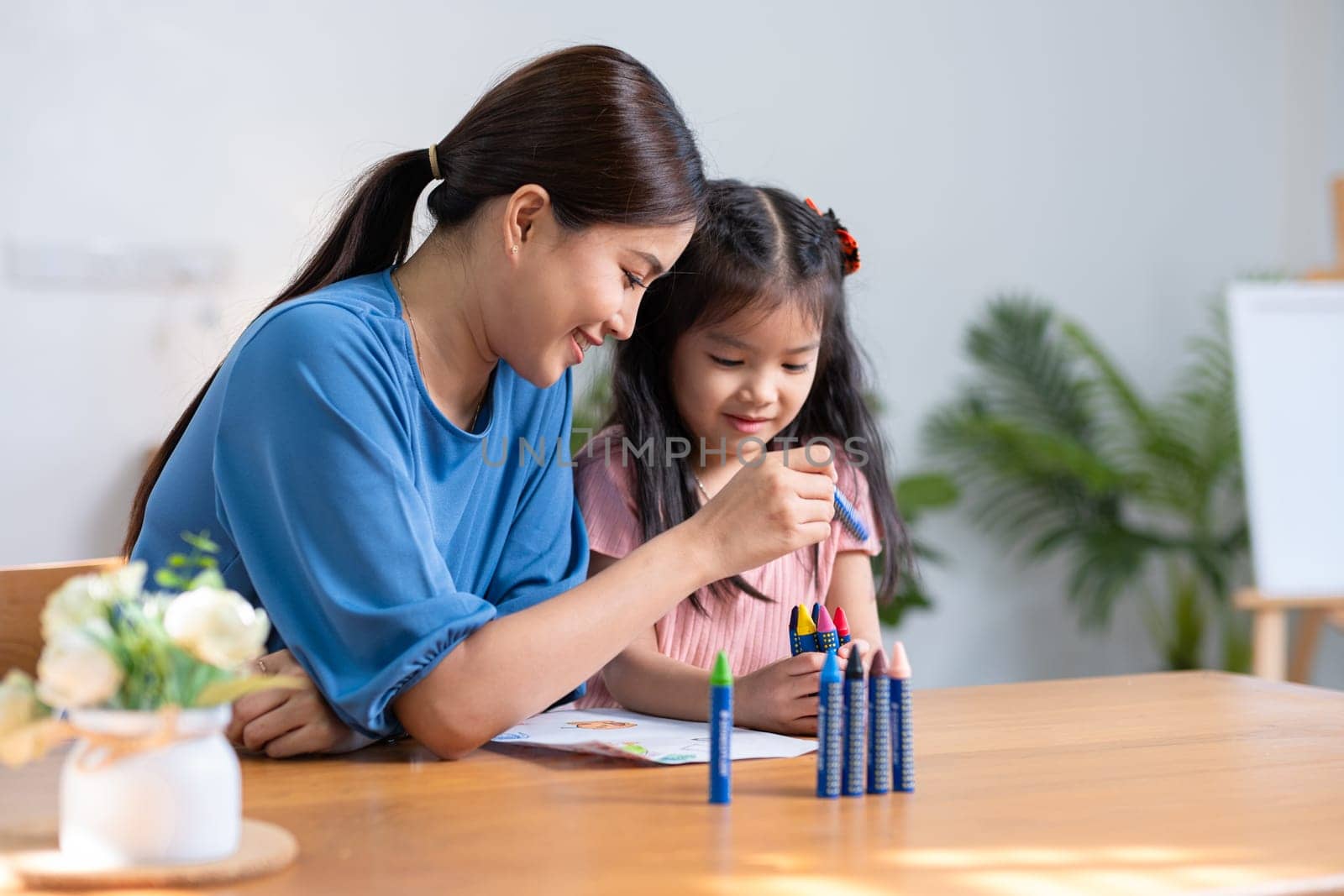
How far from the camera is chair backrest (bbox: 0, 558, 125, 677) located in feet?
4.50

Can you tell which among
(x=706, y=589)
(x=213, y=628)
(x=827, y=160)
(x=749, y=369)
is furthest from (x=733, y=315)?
(x=827, y=160)

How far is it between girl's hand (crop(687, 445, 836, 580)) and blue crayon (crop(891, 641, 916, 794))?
20cm

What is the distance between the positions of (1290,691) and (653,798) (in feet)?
2.89

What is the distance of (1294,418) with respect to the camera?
2941mm

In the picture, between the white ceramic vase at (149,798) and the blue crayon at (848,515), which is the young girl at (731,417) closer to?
the blue crayon at (848,515)

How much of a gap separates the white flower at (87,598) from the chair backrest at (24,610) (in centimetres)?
62

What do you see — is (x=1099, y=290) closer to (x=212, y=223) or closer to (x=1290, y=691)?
(x=212, y=223)

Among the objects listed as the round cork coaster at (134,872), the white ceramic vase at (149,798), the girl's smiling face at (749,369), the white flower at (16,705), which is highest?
the girl's smiling face at (749,369)

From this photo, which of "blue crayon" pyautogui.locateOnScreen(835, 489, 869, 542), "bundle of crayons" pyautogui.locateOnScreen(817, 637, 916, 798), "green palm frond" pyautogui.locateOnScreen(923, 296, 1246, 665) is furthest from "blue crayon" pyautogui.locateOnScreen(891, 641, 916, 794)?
"green palm frond" pyautogui.locateOnScreen(923, 296, 1246, 665)

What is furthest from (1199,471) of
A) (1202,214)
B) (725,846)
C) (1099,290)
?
(725,846)

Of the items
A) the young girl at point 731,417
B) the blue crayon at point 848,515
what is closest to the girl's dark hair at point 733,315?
the young girl at point 731,417

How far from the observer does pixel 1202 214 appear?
14.3 feet

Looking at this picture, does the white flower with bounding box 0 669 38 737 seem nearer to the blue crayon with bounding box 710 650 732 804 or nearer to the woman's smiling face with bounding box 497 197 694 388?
the blue crayon with bounding box 710 650 732 804

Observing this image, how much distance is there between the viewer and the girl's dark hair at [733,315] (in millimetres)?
1659
